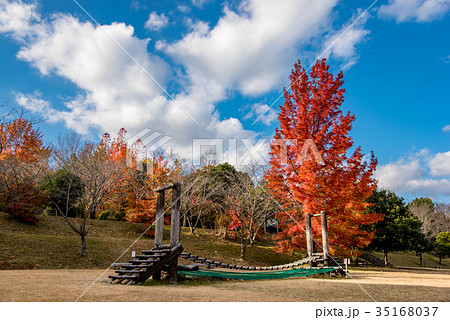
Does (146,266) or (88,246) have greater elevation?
(146,266)

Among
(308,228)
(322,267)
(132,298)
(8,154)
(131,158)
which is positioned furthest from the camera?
(131,158)

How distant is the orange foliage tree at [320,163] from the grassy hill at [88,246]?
21.2 feet

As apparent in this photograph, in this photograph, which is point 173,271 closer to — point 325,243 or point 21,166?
point 325,243

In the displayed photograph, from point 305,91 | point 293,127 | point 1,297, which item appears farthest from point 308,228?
point 1,297

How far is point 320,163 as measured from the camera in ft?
50.4

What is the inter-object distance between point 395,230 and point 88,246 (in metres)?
25.0

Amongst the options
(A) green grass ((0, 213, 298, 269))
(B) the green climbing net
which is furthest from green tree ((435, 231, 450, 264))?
(B) the green climbing net

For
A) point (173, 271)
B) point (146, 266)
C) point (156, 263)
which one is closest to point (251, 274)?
point (173, 271)

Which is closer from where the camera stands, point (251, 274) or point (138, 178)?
point (251, 274)

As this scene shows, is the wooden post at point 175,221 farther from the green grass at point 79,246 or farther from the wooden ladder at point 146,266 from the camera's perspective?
the green grass at point 79,246

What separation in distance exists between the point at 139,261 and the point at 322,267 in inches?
312

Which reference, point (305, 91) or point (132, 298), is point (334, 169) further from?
point (132, 298)

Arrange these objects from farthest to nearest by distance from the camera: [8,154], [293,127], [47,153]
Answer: [47,153] → [293,127] → [8,154]

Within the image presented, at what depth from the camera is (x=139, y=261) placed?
8.68 metres
